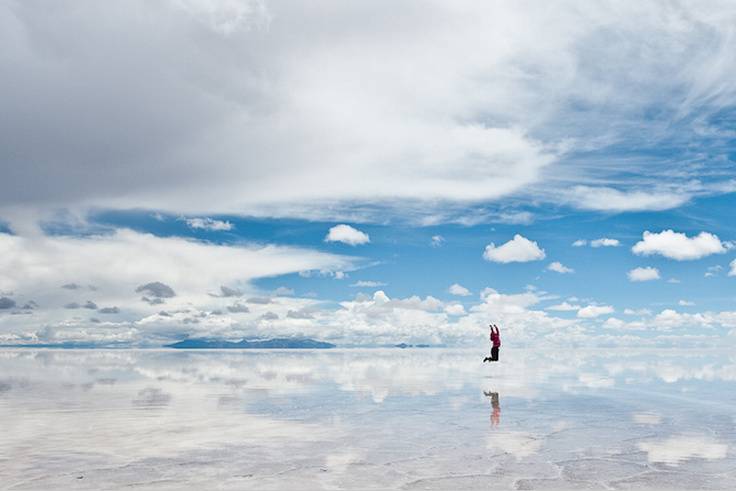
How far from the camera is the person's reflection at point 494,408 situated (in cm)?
1775

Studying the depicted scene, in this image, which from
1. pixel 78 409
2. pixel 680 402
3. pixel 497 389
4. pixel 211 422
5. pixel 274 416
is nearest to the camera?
pixel 211 422

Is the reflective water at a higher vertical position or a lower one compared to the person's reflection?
lower

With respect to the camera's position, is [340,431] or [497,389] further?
[497,389]

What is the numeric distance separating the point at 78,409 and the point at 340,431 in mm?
10620

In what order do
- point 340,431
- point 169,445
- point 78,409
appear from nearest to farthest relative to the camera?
point 169,445 < point 340,431 < point 78,409

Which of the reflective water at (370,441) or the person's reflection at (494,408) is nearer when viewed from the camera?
the reflective water at (370,441)

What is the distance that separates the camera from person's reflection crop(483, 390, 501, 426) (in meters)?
17.8

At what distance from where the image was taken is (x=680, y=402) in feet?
76.3

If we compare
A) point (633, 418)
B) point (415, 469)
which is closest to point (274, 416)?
point (415, 469)

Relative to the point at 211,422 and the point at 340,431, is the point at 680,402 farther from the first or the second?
the point at 211,422

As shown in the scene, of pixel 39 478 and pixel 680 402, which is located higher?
pixel 680 402

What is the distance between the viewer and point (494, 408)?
2095cm

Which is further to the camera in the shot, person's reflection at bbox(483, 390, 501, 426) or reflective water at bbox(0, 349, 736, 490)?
person's reflection at bbox(483, 390, 501, 426)

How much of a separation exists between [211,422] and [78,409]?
6.38 metres
